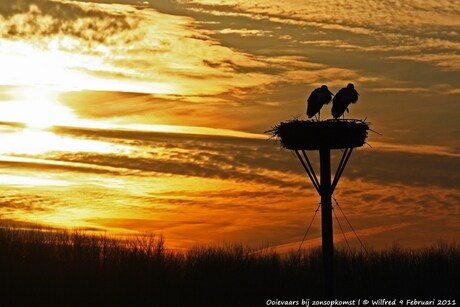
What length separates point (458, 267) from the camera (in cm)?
Answer: 2888

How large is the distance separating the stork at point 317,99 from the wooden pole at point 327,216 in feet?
5.74

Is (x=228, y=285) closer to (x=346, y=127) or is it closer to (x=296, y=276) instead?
(x=296, y=276)

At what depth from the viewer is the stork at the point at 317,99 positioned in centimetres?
2214

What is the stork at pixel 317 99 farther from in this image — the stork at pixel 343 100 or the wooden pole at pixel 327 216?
the wooden pole at pixel 327 216

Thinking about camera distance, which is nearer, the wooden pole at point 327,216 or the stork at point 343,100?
the wooden pole at point 327,216

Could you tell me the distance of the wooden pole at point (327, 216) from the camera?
20.7 m

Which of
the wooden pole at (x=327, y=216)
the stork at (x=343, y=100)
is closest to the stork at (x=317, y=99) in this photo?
the stork at (x=343, y=100)

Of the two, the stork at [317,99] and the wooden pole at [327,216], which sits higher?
the stork at [317,99]

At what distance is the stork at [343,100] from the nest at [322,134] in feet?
5.03

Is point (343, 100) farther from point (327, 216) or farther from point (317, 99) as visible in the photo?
point (327, 216)

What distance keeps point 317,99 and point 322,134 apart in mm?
2166

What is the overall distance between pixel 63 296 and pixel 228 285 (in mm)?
4936

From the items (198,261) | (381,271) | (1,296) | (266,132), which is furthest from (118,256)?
(266,132)

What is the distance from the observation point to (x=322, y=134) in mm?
20125
